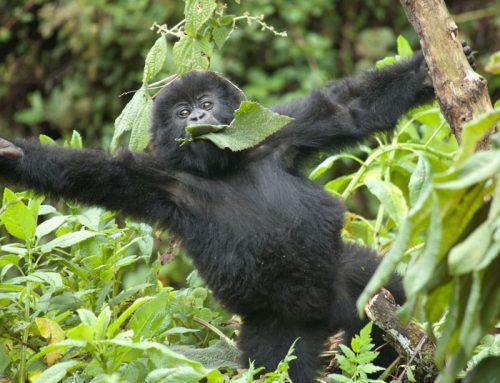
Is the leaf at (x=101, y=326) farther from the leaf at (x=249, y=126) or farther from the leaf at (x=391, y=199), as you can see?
the leaf at (x=391, y=199)

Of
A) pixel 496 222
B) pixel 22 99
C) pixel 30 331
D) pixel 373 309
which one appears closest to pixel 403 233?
pixel 496 222

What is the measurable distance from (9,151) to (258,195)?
1.15 metres

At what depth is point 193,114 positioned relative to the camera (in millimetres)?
4078

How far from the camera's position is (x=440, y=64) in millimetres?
3010

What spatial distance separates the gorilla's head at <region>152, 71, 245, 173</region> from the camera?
4043 millimetres

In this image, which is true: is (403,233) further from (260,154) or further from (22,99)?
(22,99)

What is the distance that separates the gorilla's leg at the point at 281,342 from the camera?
3.73m

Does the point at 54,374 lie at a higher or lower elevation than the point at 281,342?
higher

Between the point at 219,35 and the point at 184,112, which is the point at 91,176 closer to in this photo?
the point at 184,112

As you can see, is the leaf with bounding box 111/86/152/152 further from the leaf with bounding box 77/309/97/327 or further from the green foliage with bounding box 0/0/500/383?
the leaf with bounding box 77/309/97/327

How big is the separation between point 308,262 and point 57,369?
1564 millimetres

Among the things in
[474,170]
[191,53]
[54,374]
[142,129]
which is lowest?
[54,374]

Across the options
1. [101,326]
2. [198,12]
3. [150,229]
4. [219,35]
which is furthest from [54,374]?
[219,35]

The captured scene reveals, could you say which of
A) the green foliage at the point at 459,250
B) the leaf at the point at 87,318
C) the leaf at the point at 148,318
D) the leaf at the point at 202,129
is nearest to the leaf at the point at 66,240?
the leaf at the point at 148,318
